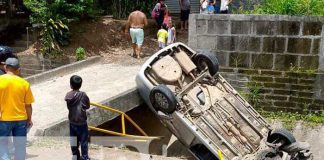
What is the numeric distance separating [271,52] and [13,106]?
18.8ft

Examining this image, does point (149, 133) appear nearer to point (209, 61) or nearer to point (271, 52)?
point (209, 61)

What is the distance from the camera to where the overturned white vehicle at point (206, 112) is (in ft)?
25.6

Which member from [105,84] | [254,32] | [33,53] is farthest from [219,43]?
[33,53]

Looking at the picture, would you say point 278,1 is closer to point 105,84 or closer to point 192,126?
point 192,126

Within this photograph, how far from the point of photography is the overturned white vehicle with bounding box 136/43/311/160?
7797 millimetres

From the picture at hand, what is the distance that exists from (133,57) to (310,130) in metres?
6.48

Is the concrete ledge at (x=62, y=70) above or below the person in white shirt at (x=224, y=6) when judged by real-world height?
below

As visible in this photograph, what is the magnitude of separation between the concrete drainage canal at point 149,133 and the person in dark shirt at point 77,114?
1939 mm

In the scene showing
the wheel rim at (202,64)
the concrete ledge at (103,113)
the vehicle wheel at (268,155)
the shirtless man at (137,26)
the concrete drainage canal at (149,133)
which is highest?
the shirtless man at (137,26)

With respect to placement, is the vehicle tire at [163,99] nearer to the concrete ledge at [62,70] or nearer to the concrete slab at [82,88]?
the concrete slab at [82,88]

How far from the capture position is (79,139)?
20.5 feet

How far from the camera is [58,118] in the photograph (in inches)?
314

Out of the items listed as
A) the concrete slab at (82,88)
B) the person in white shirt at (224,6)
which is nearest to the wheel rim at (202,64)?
the concrete slab at (82,88)

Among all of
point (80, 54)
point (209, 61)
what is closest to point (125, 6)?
point (80, 54)
